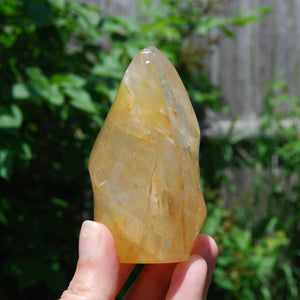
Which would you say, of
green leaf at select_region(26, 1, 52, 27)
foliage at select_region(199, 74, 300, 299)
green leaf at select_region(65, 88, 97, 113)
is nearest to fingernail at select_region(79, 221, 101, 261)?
green leaf at select_region(65, 88, 97, 113)

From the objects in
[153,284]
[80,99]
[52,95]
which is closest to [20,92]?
[52,95]

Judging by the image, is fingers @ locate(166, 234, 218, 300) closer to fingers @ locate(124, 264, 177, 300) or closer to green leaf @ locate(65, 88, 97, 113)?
fingers @ locate(124, 264, 177, 300)

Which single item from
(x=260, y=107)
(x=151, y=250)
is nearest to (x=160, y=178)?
(x=151, y=250)

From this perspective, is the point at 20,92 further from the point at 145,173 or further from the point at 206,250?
the point at 206,250

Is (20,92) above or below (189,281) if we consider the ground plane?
above

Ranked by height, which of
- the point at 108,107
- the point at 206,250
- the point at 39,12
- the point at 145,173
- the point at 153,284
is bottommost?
the point at 153,284

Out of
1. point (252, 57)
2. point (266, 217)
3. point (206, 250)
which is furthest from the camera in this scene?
point (252, 57)

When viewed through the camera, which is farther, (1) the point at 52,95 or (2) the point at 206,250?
(1) the point at 52,95
